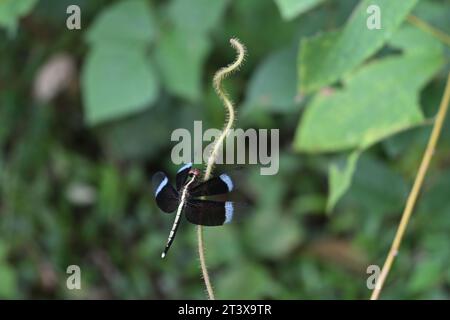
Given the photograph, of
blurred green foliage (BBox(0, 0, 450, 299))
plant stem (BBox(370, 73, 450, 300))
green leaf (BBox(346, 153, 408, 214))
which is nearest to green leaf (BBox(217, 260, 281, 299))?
blurred green foliage (BBox(0, 0, 450, 299))

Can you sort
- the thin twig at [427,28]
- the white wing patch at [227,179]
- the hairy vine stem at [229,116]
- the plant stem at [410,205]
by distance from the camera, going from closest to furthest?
the hairy vine stem at [229,116], the white wing patch at [227,179], the plant stem at [410,205], the thin twig at [427,28]

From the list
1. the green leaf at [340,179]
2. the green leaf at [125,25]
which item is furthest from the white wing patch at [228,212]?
the green leaf at [125,25]

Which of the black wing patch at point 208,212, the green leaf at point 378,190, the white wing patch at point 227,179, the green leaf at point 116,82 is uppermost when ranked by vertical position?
the green leaf at point 116,82

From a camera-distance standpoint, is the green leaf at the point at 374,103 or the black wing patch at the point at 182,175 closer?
the black wing patch at the point at 182,175

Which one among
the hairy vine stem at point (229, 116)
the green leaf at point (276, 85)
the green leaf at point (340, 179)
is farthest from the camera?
the green leaf at point (276, 85)

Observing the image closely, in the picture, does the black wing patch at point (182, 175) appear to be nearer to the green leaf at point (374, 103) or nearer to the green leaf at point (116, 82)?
the green leaf at point (374, 103)

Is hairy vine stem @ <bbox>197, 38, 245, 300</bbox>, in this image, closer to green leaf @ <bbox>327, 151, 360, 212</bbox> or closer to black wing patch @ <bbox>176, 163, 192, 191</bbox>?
black wing patch @ <bbox>176, 163, 192, 191</bbox>

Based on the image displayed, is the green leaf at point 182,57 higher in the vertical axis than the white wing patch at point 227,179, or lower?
higher
